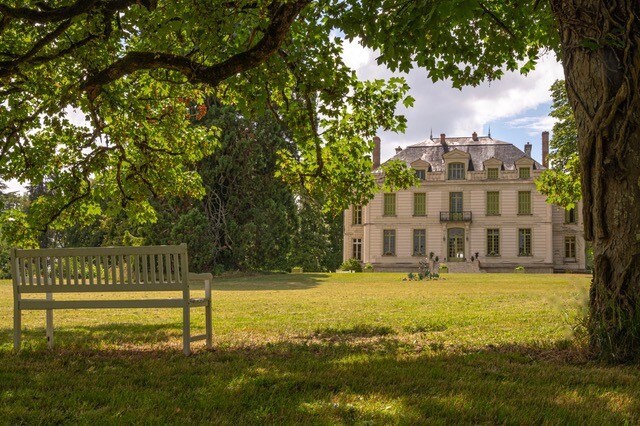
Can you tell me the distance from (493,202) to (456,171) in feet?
11.4

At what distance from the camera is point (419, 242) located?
45.4 metres

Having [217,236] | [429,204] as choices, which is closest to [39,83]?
[217,236]

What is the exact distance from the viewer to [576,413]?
131 inches

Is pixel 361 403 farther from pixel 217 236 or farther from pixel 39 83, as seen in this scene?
pixel 217 236

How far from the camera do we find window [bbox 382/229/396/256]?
45.8 metres

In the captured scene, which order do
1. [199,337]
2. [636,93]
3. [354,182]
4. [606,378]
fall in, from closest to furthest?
[606,378]
[636,93]
[199,337]
[354,182]

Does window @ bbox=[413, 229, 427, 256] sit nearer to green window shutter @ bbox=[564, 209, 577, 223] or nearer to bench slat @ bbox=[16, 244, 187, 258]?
green window shutter @ bbox=[564, 209, 577, 223]

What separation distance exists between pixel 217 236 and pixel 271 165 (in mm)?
4937

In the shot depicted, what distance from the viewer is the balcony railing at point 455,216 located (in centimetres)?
4475

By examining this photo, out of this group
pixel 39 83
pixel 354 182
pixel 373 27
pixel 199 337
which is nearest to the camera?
pixel 199 337

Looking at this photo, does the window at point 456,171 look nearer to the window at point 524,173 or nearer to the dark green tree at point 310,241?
the window at point 524,173

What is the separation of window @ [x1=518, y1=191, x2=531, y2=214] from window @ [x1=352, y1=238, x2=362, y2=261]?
39.5 ft

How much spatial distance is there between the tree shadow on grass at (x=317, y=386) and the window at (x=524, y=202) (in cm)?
4088

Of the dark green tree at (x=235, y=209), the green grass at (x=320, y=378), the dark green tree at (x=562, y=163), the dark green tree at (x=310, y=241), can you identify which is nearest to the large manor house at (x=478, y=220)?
the dark green tree at (x=310, y=241)
